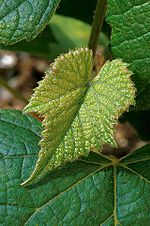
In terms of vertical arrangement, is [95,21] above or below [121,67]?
above

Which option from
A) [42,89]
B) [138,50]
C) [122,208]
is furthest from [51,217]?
[138,50]

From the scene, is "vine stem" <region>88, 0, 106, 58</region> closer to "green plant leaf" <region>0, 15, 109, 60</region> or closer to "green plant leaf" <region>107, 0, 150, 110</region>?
"green plant leaf" <region>107, 0, 150, 110</region>

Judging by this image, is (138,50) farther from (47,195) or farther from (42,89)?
(47,195)

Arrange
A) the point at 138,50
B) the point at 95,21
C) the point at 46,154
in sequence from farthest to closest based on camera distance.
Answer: the point at 95,21 → the point at 138,50 → the point at 46,154

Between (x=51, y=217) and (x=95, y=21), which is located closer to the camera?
(x=51, y=217)

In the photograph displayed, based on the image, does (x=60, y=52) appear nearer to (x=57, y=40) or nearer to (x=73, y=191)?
(x=57, y=40)

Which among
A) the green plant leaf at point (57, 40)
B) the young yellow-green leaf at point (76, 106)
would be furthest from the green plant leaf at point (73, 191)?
the green plant leaf at point (57, 40)

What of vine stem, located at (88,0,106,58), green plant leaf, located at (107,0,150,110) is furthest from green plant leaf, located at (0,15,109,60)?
green plant leaf, located at (107,0,150,110)
